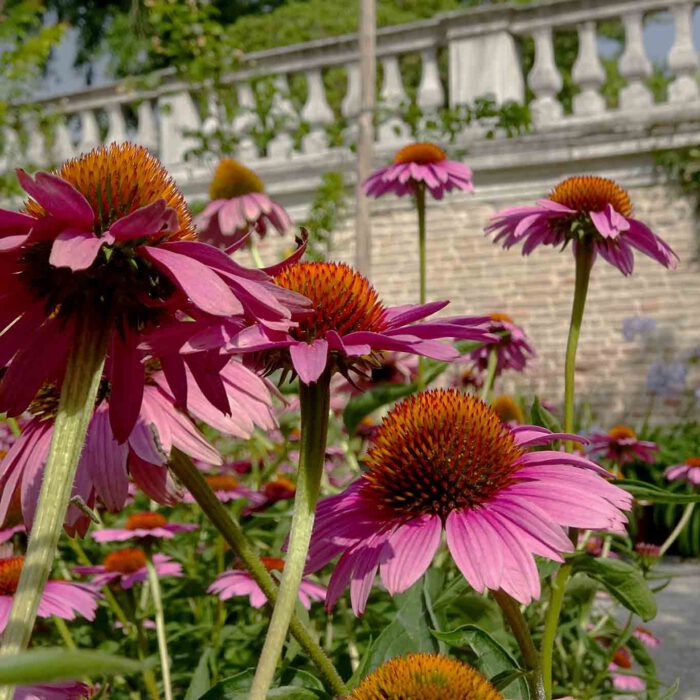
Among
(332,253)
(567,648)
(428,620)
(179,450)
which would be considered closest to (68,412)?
(179,450)

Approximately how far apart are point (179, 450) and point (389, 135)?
6187 millimetres

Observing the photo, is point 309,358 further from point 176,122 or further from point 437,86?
point 176,122

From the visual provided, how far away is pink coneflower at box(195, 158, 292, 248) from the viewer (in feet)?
7.96

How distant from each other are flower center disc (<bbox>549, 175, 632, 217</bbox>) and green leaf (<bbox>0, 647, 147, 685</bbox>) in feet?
3.91

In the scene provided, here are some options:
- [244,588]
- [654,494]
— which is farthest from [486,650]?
[244,588]

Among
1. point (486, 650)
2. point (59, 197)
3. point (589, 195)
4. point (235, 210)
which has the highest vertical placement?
point (235, 210)

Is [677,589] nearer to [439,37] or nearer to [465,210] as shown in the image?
[465,210]

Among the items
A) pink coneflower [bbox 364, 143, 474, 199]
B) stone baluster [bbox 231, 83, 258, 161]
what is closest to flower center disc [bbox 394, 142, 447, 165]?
pink coneflower [bbox 364, 143, 474, 199]

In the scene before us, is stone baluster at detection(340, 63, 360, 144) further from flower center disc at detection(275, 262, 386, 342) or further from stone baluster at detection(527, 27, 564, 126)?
flower center disc at detection(275, 262, 386, 342)

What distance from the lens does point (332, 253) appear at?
6.98 m

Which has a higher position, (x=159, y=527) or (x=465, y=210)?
(x=465, y=210)

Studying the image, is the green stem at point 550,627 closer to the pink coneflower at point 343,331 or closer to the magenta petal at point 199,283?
the pink coneflower at point 343,331

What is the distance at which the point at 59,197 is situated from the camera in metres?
0.51

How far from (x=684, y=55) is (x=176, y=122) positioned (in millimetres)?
3643
